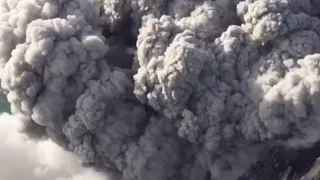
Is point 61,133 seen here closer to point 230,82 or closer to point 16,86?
point 16,86

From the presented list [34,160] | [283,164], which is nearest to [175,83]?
[283,164]

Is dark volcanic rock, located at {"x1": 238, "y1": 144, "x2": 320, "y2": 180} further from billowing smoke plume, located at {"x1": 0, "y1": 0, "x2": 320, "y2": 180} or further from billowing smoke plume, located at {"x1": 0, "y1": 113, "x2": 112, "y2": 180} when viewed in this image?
billowing smoke plume, located at {"x1": 0, "y1": 113, "x2": 112, "y2": 180}

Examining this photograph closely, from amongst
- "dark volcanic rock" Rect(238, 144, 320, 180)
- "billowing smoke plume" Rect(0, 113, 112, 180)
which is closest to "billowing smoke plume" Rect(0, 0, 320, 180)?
"dark volcanic rock" Rect(238, 144, 320, 180)

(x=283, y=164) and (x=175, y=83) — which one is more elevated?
(x=175, y=83)

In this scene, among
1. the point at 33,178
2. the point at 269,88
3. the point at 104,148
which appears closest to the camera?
the point at 269,88

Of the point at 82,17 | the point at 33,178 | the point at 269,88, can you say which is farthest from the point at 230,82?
the point at 33,178

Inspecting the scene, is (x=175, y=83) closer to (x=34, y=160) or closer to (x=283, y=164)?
(x=283, y=164)

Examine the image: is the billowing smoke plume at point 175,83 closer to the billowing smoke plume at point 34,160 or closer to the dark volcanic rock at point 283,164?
the dark volcanic rock at point 283,164

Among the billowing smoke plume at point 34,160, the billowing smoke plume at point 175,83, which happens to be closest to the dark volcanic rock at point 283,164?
the billowing smoke plume at point 175,83
